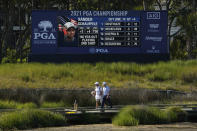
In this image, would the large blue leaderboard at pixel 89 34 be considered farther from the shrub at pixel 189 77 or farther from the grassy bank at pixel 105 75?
the shrub at pixel 189 77

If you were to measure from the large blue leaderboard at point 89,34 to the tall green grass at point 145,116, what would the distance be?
909cm

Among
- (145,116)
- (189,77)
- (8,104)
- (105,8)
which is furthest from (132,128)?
(105,8)

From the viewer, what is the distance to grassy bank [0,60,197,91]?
102ft

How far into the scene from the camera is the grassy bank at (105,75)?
31.2m

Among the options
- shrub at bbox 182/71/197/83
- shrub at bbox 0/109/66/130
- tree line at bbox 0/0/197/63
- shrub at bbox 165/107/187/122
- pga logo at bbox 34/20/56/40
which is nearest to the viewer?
shrub at bbox 0/109/66/130

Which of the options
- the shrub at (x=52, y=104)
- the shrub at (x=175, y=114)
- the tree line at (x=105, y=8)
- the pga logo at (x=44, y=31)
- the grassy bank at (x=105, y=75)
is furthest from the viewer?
the tree line at (x=105, y=8)

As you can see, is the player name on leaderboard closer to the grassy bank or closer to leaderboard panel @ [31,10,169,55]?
leaderboard panel @ [31,10,169,55]

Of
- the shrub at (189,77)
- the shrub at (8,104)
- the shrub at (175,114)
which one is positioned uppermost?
the shrub at (189,77)

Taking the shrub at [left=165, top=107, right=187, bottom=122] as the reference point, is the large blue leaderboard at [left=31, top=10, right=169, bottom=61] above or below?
above

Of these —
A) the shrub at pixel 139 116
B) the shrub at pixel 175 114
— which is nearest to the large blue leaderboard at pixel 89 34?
the shrub at pixel 175 114

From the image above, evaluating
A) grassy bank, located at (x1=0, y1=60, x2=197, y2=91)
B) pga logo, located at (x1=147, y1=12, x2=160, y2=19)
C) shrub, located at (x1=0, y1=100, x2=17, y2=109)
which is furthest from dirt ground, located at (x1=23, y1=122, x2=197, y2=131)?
pga logo, located at (x1=147, y1=12, x2=160, y2=19)

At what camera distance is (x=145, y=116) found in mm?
23406

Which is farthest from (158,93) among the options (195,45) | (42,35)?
(195,45)

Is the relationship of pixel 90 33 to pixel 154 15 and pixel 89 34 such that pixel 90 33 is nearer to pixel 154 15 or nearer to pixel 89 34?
pixel 89 34
